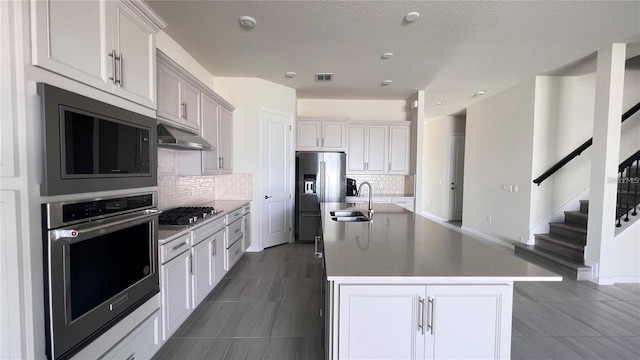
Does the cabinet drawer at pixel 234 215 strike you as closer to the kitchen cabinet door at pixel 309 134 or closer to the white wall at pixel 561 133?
the kitchen cabinet door at pixel 309 134

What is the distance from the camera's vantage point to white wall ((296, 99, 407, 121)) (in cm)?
539

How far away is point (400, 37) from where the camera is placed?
9.41 feet

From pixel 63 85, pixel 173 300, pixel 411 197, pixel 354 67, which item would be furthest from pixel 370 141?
pixel 63 85

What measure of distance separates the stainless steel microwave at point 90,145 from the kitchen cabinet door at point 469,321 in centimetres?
170

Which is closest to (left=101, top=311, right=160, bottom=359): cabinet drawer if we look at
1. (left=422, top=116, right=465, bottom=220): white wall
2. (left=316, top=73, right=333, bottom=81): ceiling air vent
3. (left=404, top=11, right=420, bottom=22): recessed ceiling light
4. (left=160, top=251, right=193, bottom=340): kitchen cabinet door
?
(left=160, top=251, right=193, bottom=340): kitchen cabinet door

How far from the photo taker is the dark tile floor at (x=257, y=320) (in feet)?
6.42

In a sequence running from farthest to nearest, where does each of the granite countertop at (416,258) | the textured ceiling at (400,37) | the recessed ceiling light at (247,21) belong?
the recessed ceiling light at (247,21), the textured ceiling at (400,37), the granite countertop at (416,258)

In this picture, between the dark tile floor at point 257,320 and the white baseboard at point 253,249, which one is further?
the white baseboard at point 253,249

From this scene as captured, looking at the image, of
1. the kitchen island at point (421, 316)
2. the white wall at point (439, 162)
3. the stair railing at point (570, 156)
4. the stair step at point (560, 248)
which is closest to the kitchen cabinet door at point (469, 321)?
the kitchen island at point (421, 316)

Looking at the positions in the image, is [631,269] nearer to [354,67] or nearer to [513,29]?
[513,29]

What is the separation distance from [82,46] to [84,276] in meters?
1.09

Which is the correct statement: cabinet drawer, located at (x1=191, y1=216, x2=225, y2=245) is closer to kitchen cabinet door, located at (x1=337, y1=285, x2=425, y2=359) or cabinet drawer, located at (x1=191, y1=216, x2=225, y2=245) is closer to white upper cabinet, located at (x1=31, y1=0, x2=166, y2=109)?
white upper cabinet, located at (x1=31, y1=0, x2=166, y2=109)

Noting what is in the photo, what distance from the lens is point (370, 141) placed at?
514 cm

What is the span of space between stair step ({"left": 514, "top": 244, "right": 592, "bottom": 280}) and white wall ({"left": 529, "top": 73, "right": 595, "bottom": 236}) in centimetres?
29
